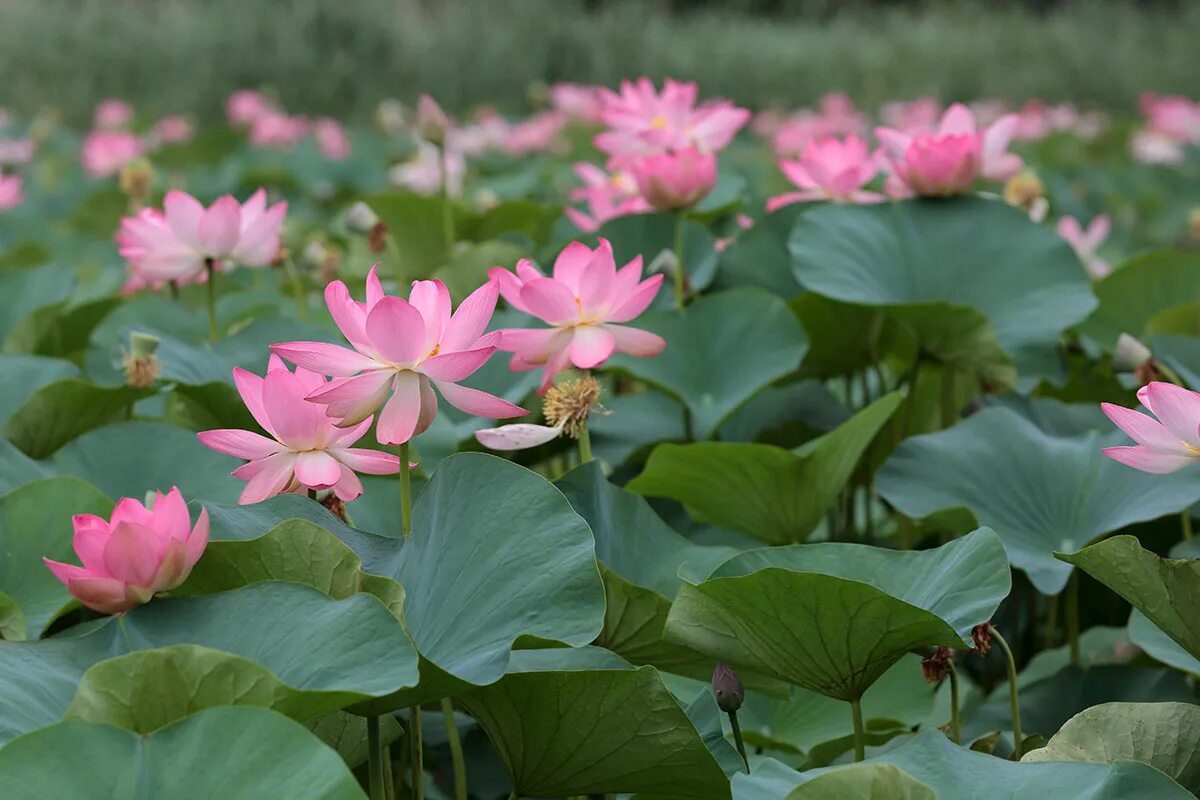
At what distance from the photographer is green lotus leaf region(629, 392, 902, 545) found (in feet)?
3.85

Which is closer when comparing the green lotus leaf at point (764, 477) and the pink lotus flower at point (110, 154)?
the green lotus leaf at point (764, 477)

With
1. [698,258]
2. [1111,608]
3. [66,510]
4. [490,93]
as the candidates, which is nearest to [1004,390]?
[1111,608]

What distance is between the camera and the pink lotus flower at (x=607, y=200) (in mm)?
1640

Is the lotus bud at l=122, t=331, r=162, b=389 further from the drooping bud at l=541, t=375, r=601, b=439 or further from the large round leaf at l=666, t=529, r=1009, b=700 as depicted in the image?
the large round leaf at l=666, t=529, r=1009, b=700

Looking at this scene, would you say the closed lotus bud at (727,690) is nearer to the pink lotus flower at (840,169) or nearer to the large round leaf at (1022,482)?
the large round leaf at (1022,482)

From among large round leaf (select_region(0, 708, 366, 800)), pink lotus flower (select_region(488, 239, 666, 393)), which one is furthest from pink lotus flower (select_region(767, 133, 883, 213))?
large round leaf (select_region(0, 708, 366, 800))

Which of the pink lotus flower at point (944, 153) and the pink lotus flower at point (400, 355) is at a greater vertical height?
the pink lotus flower at point (400, 355)

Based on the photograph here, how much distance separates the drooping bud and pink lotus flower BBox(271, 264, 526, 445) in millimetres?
139

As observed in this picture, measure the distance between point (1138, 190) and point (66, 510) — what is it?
3.07 metres

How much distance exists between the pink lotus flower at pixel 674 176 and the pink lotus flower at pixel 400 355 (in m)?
0.64

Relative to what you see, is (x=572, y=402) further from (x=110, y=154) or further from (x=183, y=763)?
(x=110, y=154)

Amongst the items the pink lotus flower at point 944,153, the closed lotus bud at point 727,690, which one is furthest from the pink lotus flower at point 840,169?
the closed lotus bud at point 727,690

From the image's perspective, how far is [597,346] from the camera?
3.45 feet

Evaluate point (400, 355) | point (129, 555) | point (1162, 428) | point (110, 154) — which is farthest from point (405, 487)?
point (110, 154)
